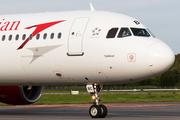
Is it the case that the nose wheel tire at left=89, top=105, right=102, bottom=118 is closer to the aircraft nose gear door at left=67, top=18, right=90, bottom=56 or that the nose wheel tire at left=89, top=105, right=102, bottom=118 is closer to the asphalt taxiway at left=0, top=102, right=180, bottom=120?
the asphalt taxiway at left=0, top=102, right=180, bottom=120

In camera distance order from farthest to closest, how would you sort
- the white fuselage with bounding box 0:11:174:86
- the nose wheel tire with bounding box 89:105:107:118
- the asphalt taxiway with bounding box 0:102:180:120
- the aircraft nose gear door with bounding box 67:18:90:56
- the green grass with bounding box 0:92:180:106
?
the green grass with bounding box 0:92:180:106 < the asphalt taxiway with bounding box 0:102:180:120 < the nose wheel tire with bounding box 89:105:107:118 < the aircraft nose gear door with bounding box 67:18:90:56 < the white fuselage with bounding box 0:11:174:86

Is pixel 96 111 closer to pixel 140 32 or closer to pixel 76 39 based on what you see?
pixel 76 39

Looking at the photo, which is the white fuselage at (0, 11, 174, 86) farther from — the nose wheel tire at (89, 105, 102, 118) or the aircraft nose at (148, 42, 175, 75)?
the nose wheel tire at (89, 105, 102, 118)

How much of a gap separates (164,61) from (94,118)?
470 cm

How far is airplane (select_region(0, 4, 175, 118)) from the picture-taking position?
17.9 metres

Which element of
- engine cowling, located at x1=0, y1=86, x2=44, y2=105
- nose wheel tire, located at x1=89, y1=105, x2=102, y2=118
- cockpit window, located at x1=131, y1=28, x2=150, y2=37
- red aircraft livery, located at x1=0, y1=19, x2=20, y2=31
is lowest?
nose wheel tire, located at x1=89, y1=105, x2=102, y2=118

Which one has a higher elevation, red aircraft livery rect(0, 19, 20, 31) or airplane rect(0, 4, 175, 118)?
red aircraft livery rect(0, 19, 20, 31)

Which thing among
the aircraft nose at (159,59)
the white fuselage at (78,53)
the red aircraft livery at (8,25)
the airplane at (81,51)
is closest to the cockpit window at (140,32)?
the airplane at (81,51)

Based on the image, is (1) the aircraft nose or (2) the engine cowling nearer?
(1) the aircraft nose

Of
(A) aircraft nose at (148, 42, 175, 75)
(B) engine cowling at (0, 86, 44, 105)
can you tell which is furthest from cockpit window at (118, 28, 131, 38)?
(B) engine cowling at (0, 86, 44, 105)

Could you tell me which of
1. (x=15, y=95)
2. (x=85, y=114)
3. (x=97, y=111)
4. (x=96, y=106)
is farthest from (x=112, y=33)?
(x=15, y=95)

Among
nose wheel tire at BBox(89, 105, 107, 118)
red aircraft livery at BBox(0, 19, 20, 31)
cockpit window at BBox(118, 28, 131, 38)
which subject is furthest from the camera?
red aircraft livery at BBox(0, 19, 20, 31)

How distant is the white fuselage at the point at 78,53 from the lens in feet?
58.7

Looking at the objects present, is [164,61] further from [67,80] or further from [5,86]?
[5,86]
